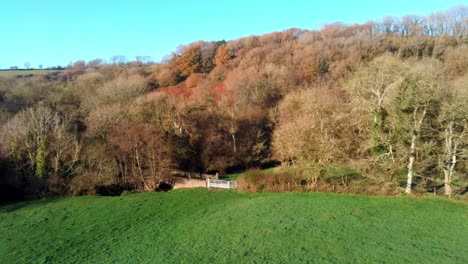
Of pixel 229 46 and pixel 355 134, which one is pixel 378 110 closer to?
pixel 355 134

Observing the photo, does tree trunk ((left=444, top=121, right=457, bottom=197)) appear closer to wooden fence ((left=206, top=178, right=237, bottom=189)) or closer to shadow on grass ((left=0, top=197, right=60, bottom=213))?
wooden fence ((left=206, top=178, right=237, bottom=189))

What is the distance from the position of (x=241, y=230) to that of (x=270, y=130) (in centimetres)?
2816

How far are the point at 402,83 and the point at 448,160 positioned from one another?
20.7 ft

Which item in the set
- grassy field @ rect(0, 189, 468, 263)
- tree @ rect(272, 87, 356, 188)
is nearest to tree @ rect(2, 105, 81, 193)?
grassy field @ rect(0, 189, 468, 263)

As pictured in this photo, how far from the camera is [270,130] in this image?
148 ft

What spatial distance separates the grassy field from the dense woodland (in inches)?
126

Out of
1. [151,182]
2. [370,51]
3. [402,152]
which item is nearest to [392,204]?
[402,152]

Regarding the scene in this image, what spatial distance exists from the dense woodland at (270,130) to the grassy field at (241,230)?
126 inches

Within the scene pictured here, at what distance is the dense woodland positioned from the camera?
2386 cm

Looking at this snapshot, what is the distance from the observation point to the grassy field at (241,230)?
14711mm

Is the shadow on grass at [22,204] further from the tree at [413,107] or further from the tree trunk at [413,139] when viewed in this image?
the tree at [413,107]

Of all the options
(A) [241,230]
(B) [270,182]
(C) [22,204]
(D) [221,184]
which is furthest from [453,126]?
(C) [22,204]

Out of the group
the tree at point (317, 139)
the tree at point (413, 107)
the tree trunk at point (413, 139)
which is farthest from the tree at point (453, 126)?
the tree at point (317, 139)

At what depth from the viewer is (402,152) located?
2370 centimetres
